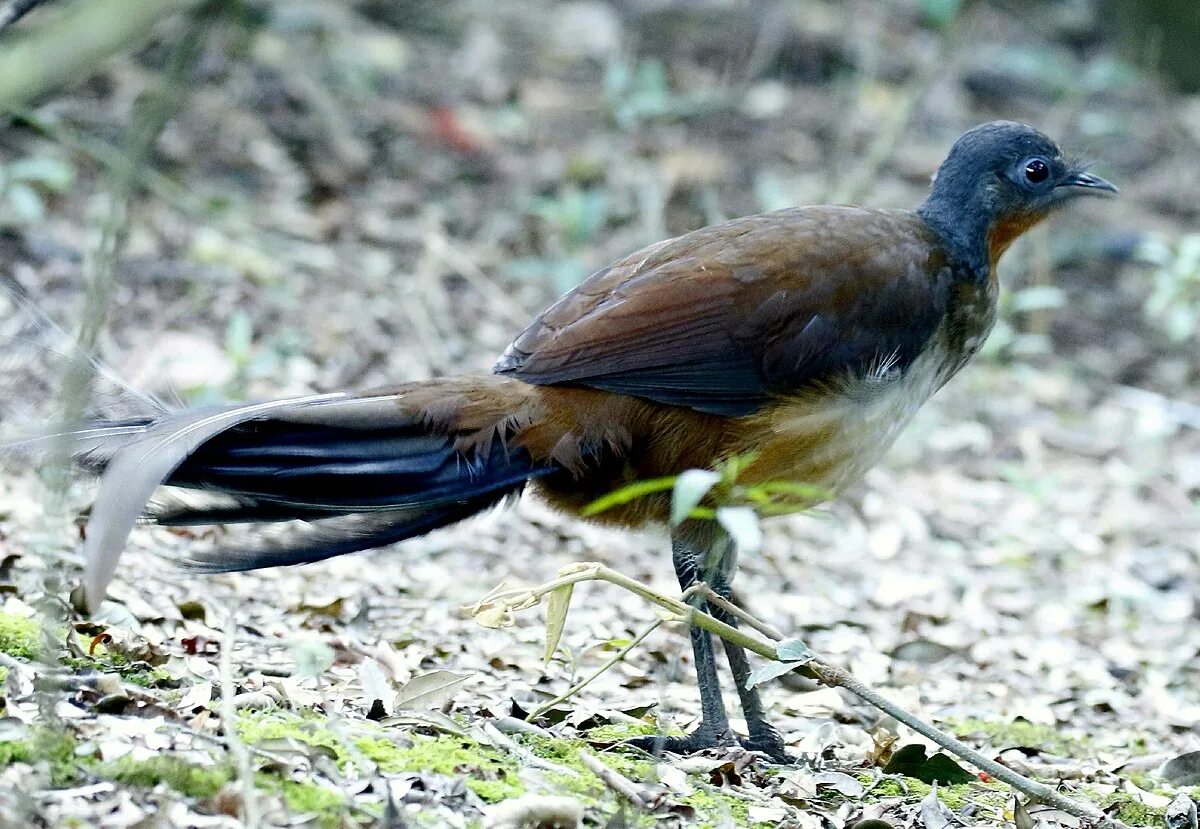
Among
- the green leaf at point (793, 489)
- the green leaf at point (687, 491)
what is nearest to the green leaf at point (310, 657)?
the green leaf at point (687, 491)

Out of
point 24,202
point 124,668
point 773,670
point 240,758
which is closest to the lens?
point 240,758

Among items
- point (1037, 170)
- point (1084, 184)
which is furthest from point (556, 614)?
point (1084, 184)

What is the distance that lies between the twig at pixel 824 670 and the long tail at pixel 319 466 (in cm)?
41

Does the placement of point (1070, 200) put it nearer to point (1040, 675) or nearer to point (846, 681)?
point (1040, 675)

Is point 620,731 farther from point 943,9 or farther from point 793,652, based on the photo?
point 943,9

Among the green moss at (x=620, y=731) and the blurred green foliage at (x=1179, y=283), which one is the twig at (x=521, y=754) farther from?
the blurred green foliage at (x=1179, y=283)

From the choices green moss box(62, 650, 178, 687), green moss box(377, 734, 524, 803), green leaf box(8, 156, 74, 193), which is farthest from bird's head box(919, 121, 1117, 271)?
green leaf box(8, 156, 74, 193)

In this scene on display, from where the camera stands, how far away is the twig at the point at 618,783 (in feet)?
9.29

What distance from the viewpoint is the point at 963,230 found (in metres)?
4.15

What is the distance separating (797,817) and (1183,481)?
3.92 metres

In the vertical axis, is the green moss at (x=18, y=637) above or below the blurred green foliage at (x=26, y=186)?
below

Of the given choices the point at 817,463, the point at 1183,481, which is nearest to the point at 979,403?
the point at 1183,481

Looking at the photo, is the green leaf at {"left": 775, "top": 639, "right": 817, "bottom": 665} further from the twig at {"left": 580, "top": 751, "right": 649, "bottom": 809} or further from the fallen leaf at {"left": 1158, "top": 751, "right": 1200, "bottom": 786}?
the fallen leaf at {"left": 1158, "top": 751, "right": 1200, "bottom": 786}

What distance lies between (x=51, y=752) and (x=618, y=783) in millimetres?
1041
